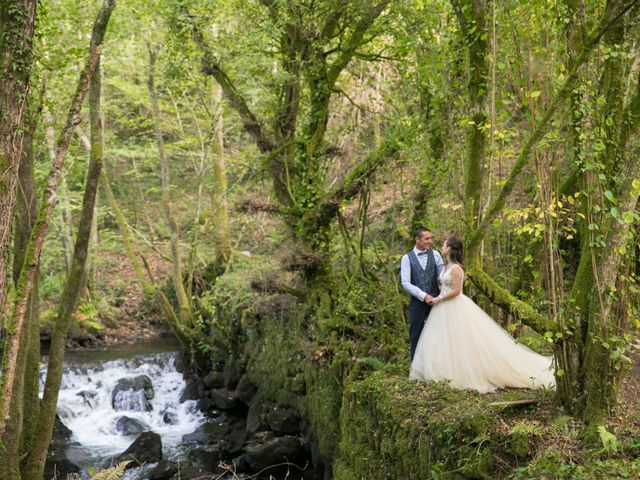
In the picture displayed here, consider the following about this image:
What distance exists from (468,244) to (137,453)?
811cm

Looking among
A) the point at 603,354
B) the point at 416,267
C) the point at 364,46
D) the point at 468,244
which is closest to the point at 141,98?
the point at 364,46

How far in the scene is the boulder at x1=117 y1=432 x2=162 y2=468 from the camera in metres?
11.4

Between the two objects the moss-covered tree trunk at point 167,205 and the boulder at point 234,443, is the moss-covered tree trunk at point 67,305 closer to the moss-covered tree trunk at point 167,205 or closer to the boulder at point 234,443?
the boulder at point 234,443

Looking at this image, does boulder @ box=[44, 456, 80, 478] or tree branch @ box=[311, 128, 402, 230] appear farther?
boulder @ box=[44, 456, 80, 478]

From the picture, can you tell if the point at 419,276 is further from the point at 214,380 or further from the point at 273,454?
the point at 214,380

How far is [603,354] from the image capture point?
5.14 meters

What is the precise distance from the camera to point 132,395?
1546 cm

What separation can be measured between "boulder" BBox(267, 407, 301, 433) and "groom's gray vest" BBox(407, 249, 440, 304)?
4723mm

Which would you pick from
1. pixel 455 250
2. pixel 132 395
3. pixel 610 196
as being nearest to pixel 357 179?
pixel 455 250

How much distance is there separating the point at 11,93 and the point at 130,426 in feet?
33.0

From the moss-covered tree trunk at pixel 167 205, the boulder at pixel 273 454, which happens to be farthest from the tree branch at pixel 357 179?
the moss-covered tree trunk at pixel 167 205

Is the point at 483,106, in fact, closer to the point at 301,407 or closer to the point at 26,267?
the point at 26,267

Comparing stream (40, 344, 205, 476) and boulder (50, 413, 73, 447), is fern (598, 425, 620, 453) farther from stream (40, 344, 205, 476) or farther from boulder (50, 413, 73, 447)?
boulder (50, 413, 73, 447)

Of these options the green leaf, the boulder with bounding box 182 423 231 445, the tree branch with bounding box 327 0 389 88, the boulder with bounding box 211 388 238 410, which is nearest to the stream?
the boulder with bounding box 182 423 231 445
